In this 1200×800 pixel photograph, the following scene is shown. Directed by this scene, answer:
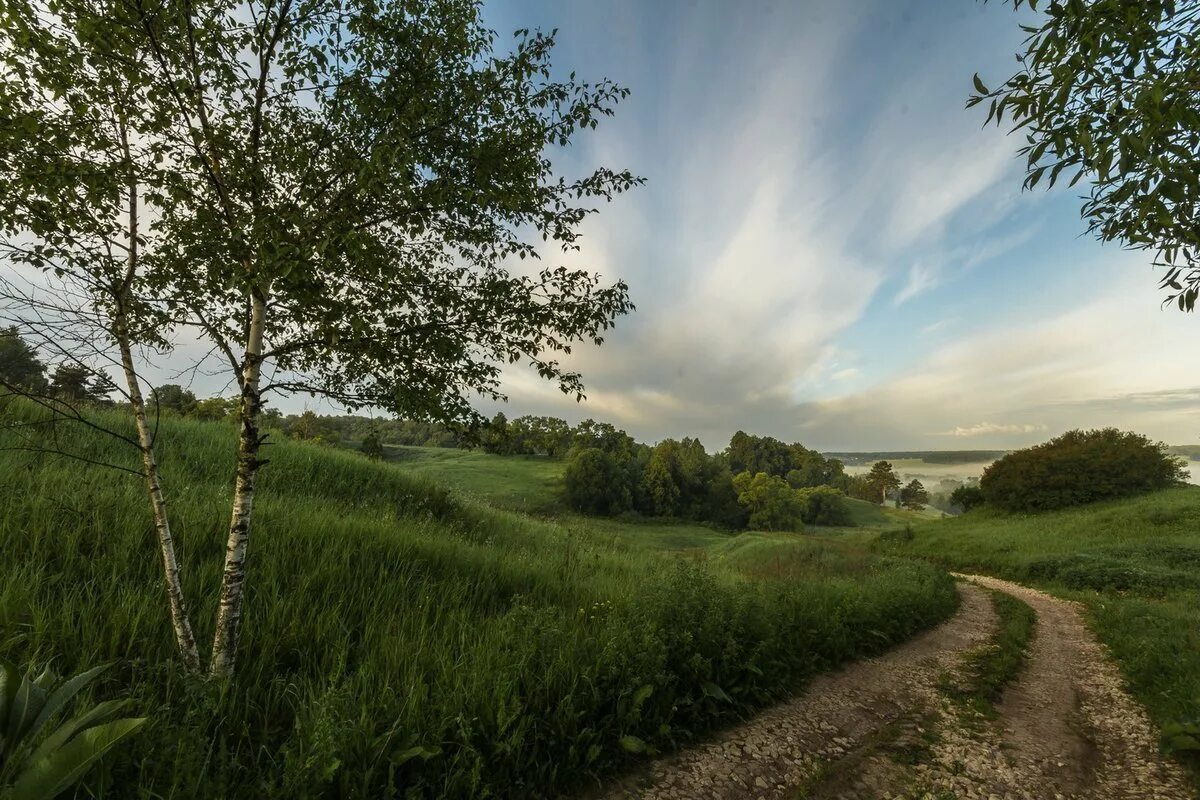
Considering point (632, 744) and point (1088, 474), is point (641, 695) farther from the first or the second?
point (1088, 474)

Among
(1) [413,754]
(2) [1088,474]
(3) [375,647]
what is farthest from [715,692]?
(2) [1088,474]

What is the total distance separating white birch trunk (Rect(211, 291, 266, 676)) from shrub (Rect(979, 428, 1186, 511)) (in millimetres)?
51048

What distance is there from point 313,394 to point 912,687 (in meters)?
8.65

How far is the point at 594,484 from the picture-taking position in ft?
235

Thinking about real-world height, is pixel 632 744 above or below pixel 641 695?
below

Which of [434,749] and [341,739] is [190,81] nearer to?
[341,739]

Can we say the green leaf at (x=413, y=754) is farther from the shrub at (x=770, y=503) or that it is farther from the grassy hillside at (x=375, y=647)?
the shrub at (x=770, y=503)

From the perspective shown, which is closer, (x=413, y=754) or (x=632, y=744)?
(x=413, y=754)

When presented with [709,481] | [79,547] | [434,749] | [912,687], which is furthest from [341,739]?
[709,481]

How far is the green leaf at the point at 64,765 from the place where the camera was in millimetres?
2438

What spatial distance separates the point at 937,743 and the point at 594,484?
67.1 meters

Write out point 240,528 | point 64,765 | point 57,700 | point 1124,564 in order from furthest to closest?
point 1124,564 < point 240,528 < point 57,700 < point 64,765

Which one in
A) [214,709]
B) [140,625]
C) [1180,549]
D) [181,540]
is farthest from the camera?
[1180,549]

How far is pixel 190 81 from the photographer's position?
4168mm
